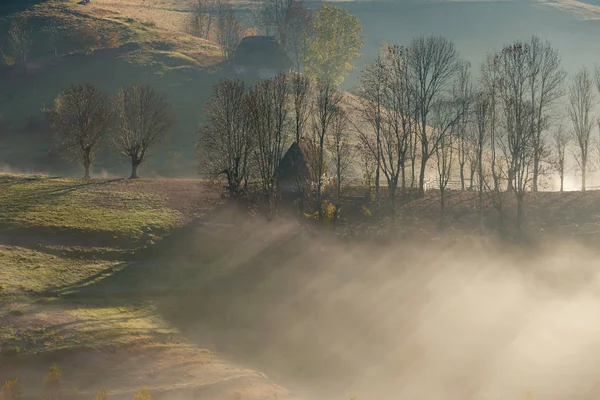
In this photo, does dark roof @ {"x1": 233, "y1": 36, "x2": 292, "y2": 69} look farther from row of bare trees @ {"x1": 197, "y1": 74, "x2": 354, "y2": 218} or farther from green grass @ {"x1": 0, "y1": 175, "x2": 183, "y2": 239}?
green grass @ {"x1": 0, "y1": 175, "x2": 183, "y2": 239}

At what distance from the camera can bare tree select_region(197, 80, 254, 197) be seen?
6159 centimetres

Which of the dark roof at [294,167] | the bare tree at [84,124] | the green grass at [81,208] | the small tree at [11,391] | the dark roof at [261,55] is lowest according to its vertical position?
the small tree at [11,391]

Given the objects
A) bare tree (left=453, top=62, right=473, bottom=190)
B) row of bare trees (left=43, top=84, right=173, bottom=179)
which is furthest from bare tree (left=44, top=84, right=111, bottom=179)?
bare tree (left=453, top=62, right=473, bottom=190)

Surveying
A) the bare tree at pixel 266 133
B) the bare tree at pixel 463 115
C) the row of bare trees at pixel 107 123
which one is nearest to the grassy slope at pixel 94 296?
the bare tree at pixel 266 133

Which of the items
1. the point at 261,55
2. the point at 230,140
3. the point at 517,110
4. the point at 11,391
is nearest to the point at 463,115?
the point at 517,110

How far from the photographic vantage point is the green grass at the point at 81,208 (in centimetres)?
5450

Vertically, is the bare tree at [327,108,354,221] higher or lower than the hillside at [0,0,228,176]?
lower

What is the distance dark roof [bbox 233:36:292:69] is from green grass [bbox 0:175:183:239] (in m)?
58.0

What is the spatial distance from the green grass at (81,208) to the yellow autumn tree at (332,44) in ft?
198

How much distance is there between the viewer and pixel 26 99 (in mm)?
109750

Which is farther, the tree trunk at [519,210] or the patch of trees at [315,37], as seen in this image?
the patch of trees at [315,37]

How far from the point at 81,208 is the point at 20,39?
82.3 m

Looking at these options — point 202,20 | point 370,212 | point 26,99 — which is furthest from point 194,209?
point 202,20

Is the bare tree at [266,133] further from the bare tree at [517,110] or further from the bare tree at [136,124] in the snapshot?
the bare tree at [517,110]
